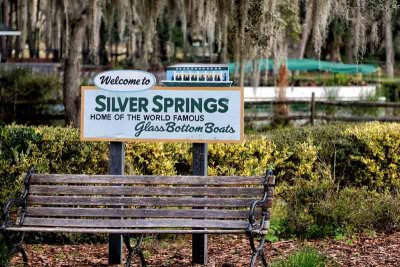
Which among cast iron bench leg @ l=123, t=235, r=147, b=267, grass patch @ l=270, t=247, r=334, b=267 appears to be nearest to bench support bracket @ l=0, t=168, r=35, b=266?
cast iron bench leg @ l=123, t=235, r=147, b=267

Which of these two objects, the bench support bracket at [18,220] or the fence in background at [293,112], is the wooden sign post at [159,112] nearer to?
the bench support bracket at [18,220]

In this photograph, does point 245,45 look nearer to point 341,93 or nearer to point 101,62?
point 341,93

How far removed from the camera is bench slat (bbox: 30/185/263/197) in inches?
291

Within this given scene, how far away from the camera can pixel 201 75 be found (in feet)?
25.1

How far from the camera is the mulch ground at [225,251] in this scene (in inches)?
307

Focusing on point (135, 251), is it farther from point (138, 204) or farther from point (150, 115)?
point (150, 115)

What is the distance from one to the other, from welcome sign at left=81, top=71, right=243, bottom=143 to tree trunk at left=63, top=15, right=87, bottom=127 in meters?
7.53

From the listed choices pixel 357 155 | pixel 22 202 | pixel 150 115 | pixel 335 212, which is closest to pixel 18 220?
pixel 22 202

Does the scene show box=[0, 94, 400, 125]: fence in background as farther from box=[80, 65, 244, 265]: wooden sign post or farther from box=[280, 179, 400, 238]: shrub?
box=[80, 65, 244, 265]: wooden sign post

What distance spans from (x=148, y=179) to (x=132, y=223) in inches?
16.7

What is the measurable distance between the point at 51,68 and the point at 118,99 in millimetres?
22373

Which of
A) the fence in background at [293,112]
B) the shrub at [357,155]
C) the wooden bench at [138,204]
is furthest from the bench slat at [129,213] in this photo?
the fence in background at [293,112]

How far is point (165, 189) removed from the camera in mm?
7457

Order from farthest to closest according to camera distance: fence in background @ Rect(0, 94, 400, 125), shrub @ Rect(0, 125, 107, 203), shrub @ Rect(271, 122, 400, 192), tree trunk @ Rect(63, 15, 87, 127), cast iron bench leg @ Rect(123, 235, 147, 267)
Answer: fence in background @ Rect(0, 94, 400, 125) → tree trunk @ Rect(63, 15, 87, 127) → shrub @ Rect(271, 122, 400, 192) → shrub @ Rect(0, 125, 107, 203) → cast iron bench leg @ Rect(123, 235, 147, 267)
